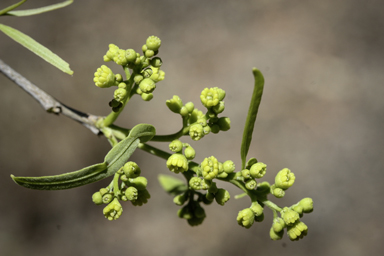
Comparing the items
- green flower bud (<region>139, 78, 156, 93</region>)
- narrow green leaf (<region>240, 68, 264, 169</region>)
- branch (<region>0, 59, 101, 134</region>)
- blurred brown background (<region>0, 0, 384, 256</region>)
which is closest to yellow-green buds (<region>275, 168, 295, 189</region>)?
narrow green leaf (<region>240, 68, 264, 169</region>)

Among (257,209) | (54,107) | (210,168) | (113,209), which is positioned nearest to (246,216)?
(257,209)

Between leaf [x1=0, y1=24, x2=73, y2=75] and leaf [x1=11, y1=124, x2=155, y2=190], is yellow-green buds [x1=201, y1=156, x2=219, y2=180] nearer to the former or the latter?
leaf [x1=11, y1=124, x2=155, y2=190]

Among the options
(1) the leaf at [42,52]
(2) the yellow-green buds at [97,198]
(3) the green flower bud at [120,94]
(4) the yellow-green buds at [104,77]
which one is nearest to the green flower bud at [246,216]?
(2) the yellow-green buds at [97,198]

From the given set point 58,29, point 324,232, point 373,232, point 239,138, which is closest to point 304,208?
point 239,138

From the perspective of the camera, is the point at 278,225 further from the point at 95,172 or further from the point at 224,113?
the point at 224,113

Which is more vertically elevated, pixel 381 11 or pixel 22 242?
pixel 381 11

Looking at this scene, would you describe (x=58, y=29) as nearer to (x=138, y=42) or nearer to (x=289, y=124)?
(x=138, y=42)
